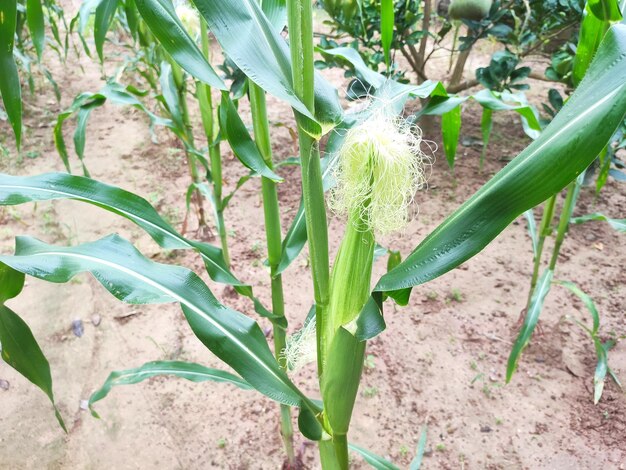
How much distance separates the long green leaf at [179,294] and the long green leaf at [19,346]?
12 cm

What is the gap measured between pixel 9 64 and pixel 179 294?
0.49 meters

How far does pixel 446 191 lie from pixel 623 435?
5.14 feet

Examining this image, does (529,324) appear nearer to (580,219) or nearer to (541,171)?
(580,219)

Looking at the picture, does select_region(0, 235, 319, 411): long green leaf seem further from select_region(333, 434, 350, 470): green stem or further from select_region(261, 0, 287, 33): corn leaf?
select_region(261, 0, 287, 33): corn leaf

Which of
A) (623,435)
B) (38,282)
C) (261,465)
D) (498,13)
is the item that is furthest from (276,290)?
(498,13)

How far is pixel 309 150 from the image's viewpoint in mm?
708

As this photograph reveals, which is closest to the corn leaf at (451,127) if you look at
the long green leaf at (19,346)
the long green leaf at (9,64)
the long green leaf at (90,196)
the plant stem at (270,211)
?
the plant stem at (270,211)

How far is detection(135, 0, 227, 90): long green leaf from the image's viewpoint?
0.84 m

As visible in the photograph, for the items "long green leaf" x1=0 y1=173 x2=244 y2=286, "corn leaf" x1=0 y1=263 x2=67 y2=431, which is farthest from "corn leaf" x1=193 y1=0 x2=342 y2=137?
"corn leaf" x1=0 y1=263 x2=67 y2=431

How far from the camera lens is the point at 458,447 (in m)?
1.58

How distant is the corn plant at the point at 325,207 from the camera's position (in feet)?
2.02

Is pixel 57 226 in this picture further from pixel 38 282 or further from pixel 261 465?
pixel 261 465

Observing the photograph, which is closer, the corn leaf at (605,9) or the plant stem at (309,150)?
the plant stem at (309,150)

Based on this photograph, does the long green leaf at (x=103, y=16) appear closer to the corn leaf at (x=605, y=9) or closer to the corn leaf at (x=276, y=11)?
the corn leaf at (x=276, y=11)
